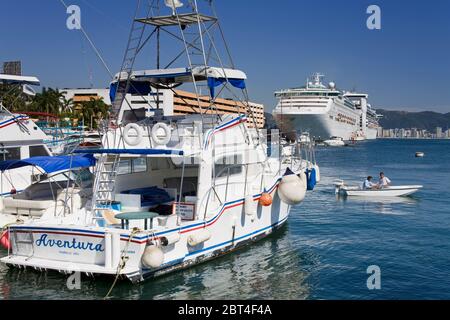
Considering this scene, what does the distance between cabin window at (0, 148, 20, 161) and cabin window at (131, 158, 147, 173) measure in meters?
7.13

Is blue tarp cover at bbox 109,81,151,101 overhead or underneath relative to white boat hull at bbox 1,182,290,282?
overhead

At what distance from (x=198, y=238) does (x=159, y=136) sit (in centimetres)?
289

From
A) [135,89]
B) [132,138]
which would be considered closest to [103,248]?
[132,138]

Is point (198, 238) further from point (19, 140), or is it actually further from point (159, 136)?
point (19, 140)

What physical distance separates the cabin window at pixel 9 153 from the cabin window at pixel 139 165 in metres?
7.13

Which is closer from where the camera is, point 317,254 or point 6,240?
point 6,240

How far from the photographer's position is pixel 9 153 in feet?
65.7

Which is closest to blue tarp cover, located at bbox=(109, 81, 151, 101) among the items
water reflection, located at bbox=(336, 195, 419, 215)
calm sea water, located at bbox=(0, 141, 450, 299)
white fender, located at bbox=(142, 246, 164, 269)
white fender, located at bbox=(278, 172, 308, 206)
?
white fender, located at bbox=(278, 172, 308, 206)

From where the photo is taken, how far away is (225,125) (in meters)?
13.8

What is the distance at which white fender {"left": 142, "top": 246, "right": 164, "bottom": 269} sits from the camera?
10.0 m

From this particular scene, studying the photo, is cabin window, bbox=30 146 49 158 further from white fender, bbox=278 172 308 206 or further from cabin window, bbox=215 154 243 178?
white fender, bbox=278 172 308 206
